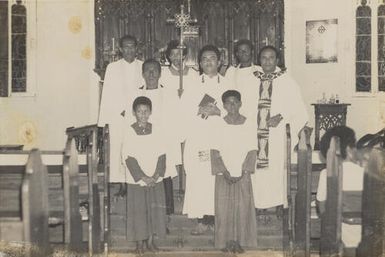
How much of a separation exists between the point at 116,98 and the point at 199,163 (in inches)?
24.5

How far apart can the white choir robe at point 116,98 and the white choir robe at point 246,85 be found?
1.80 ft

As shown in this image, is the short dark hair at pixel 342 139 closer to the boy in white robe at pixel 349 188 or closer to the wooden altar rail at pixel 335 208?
the boy in white robe at pixel 349 188

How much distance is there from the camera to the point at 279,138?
3.22 m

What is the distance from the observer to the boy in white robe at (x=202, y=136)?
3191 millimetres

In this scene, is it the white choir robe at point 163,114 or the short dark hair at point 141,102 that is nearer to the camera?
the short dark hair at point 141,102

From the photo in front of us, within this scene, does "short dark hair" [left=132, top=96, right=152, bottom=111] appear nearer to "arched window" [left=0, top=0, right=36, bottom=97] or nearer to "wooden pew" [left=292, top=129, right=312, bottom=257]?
"arched window" [left=0, top=0, right=36, bottom=97]

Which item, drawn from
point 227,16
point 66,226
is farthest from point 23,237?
point 227,16

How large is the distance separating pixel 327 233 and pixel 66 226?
1.26 metres

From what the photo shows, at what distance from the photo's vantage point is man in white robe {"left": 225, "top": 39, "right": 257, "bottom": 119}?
3.23 m

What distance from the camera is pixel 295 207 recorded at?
3.03 metres

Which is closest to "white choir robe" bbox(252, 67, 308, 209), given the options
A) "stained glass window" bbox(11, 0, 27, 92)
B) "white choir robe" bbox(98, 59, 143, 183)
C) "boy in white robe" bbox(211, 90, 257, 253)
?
"boy in white robe" bbox(211, 90, 257, 253)

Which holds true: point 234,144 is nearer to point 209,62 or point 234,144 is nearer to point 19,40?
point 209,62

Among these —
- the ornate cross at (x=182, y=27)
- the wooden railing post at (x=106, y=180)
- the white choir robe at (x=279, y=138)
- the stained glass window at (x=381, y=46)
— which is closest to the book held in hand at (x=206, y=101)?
the ornate cross at (x=182, y=27)

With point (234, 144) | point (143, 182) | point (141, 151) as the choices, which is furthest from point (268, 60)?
point (143, 182)
